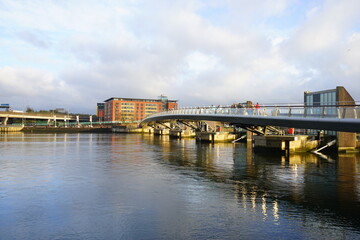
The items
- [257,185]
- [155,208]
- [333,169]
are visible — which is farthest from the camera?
[333,169]

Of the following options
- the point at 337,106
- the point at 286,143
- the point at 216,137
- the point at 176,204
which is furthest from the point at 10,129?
the point at 176,204

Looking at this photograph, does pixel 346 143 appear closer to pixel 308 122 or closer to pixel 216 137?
pixel 308 122

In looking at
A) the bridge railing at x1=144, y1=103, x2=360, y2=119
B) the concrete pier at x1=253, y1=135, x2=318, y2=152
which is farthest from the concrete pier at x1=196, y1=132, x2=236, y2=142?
the concrete pier at x1=253, y1=135, x2=318, y2=152

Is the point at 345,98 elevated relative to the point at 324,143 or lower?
elevated

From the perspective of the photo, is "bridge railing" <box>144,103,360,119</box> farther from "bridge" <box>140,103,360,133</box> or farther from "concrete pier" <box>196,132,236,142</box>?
"concrete pier" <box>196,132,236,142</box>

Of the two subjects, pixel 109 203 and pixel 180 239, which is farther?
pixel 109 203

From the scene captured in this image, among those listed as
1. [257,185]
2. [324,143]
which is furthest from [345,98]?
[257,185]

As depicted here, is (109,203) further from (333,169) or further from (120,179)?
(333,169)

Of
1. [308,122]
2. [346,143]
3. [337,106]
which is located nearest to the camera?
[337,106]

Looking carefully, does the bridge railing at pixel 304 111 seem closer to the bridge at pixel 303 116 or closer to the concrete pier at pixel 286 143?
the bridge at pixel 303 116

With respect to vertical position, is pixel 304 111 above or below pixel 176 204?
above

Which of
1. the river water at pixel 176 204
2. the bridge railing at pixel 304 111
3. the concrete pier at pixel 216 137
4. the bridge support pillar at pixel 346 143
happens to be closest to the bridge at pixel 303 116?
the bridge railing at pixel 304 111

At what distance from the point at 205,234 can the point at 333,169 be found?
21107 millimetres

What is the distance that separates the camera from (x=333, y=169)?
94.5ft
